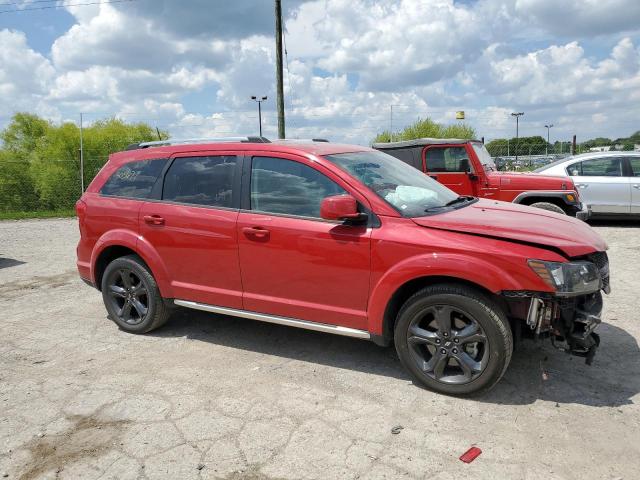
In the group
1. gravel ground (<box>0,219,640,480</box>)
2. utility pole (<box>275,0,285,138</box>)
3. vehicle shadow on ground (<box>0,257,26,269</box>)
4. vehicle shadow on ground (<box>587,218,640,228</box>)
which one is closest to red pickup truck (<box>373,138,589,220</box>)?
vehicle shadow on ground (<box>587,218,640,228</box>)

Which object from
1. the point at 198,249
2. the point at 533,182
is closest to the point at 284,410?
A: the point at 198,249

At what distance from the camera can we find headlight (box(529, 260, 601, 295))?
10.6 feet

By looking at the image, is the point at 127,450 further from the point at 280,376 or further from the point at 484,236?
the point at 484,236

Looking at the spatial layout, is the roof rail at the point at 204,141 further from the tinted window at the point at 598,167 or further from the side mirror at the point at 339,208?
the tinted window at the point at 598,167

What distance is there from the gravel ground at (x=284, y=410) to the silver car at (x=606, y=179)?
6.63m

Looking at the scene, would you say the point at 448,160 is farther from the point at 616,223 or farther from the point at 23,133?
the point at 23,133

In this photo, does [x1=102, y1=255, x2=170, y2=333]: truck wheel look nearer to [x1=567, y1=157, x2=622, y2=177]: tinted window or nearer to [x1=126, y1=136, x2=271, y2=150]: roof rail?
[x1=126, y1=136, x2=271, y2=150]: roof rail

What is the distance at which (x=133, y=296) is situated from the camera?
5.01 meters

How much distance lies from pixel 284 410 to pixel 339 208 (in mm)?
1416

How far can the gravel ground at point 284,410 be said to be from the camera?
2.88 metres

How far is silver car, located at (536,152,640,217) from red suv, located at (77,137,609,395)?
7.92 m

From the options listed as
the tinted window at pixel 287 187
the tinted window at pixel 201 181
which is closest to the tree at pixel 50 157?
the tinted window at pixel 201 181

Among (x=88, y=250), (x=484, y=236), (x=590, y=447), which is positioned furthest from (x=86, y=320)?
(x=590, y=447)

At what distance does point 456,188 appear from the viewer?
9320 millimetres
